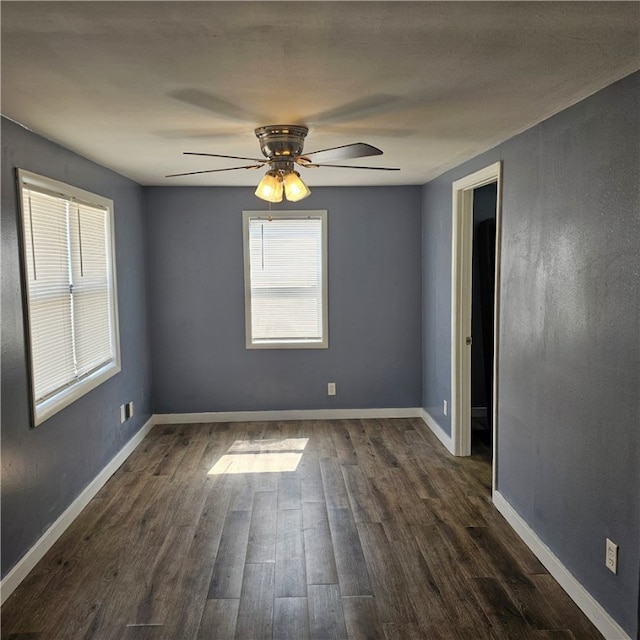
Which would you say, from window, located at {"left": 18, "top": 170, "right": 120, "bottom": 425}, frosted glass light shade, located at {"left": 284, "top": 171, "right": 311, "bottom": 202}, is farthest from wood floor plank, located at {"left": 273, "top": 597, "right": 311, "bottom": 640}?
frosted glass light shade, located at {"left": 284, "top": 171, "right": 311, "bottom": 202}

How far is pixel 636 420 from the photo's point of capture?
6.91 ft

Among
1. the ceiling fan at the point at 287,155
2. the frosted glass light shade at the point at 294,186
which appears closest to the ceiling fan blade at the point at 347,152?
the ceiling fan at the point at 287,155

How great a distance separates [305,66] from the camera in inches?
77.4

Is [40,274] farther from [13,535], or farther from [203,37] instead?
[203,37]

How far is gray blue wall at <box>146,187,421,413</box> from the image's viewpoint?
5293 millimetres

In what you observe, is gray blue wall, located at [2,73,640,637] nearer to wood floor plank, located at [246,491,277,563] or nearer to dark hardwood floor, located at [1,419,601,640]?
dark hardwood floor, located at [1,419,601,640]

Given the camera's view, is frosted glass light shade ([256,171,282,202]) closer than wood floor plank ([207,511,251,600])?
No

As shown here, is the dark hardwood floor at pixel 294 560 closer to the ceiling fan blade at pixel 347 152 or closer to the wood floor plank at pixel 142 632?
the wood floor plank at pixel 142 632

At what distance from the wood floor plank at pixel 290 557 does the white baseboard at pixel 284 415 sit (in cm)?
200

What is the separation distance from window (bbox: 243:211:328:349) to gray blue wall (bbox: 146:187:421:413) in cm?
8

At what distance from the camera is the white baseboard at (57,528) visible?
2652 millimetres

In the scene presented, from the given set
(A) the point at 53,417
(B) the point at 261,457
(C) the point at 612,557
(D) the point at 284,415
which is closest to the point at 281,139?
(A) the point at 53,417

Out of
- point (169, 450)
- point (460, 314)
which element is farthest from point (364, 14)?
point (169, 450)

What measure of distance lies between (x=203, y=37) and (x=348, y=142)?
1.70 meters
